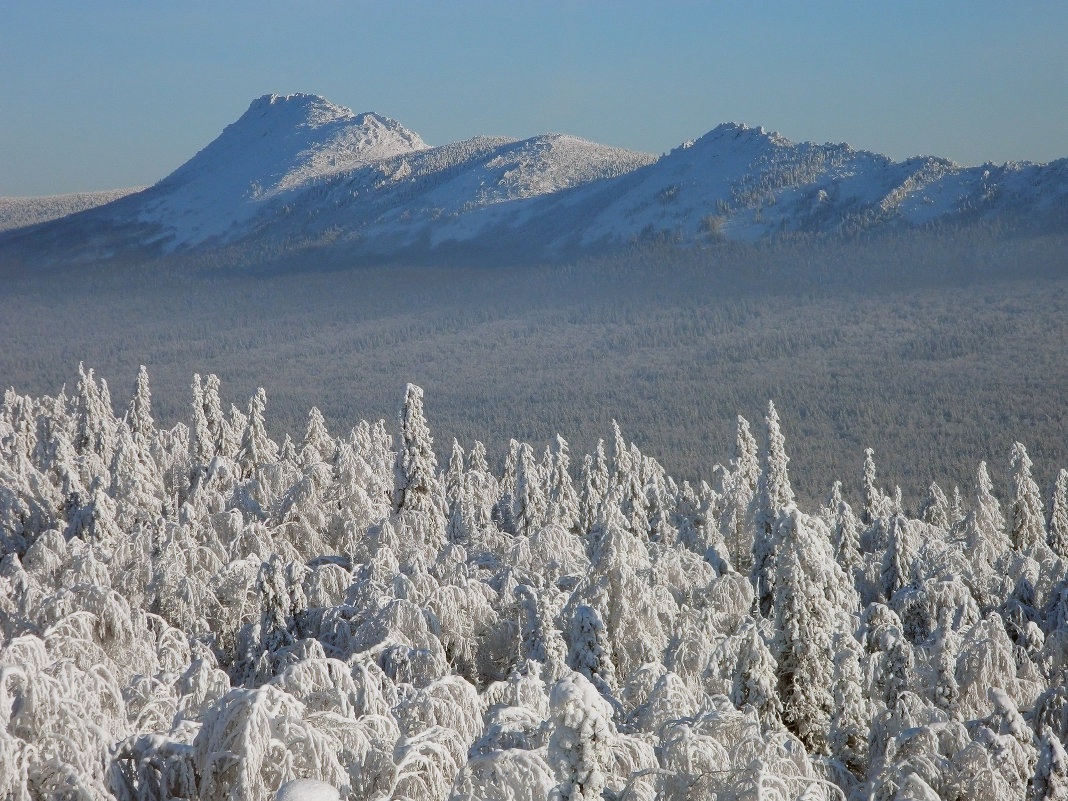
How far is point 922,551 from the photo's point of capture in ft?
132

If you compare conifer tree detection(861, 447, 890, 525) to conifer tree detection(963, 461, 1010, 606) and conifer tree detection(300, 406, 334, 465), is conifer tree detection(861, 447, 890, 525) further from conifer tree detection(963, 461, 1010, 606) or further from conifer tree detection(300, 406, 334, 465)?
conifer tree detection(300, 406, 334, 465)

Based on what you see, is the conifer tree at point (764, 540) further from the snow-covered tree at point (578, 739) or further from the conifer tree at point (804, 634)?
the snow-covered tree at point (578, 739)

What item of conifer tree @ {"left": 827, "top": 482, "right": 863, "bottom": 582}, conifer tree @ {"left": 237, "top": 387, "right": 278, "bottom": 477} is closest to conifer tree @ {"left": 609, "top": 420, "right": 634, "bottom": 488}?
conifer tree @ {"left": 827, "top": 482, "right": 863, "bottom": 582}

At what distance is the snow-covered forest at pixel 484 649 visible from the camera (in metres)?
10.9

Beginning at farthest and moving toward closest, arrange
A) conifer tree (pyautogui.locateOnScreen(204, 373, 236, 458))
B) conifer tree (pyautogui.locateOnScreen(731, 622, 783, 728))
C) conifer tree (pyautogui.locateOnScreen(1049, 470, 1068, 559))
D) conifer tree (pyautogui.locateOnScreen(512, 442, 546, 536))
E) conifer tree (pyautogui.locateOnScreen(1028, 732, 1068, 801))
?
conifer tree (pyautogui.locateOnScreen(204, 373, 236, 458)) → conifer tree (pyautogui.locateOnScreen(1049, 470, 1068, 559)) → conifer tree (pyautogui.locateOnScreen(512, 442, 546, 536)) → conifer tree (pyautogui.locateOnScreen(731, 622, 783, 728)) → conifer tree (pyautogui.locateOnScreen(1028, 732, 1068, 801))

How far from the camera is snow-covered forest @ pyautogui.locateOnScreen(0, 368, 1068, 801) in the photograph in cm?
1093

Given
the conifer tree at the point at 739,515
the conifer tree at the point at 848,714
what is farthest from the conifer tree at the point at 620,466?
the conifer tree at the point at 848,714

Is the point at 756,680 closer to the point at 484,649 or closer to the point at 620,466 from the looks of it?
the point at 484,649

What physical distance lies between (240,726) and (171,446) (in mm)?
55216

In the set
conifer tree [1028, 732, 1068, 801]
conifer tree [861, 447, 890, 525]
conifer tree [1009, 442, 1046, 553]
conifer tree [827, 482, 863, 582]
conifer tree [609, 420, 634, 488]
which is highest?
conifer tree [1028, 732, 1068, 801]

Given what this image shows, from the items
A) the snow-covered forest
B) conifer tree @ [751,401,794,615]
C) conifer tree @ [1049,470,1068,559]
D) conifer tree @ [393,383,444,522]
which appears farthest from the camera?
conifer tree @ [1049,470,1068,559]

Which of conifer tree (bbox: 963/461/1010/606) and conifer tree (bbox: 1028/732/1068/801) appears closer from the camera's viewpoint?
conifer tree (bbox: 1028/732/1068/801)

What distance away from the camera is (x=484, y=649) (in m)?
23.9

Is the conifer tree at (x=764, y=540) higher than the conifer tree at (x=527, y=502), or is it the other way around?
the conifer tree at (x=764, y=540)
